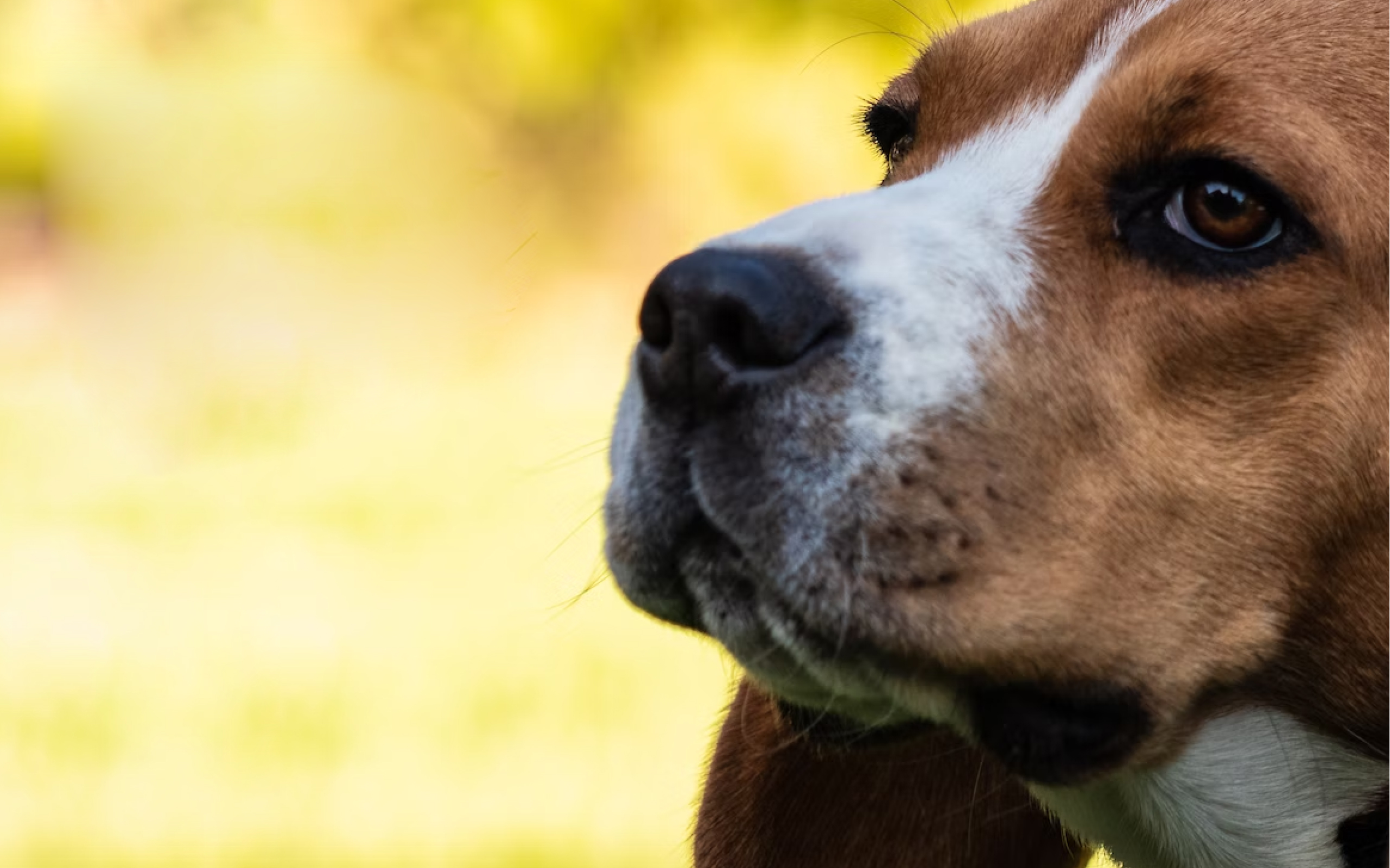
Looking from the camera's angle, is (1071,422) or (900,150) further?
(900,150)

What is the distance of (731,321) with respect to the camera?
2379mm

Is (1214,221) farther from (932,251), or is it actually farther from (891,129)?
(891,129)

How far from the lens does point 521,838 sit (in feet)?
20.7

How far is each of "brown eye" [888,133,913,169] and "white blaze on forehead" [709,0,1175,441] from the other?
50 cm

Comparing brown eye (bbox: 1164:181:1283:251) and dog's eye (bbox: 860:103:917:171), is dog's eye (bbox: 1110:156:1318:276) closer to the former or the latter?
brown eye (bbox: 1164:181:1283:251)

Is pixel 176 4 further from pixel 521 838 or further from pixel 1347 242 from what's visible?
pixel 1347 242

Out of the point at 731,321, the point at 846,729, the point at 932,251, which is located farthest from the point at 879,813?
the point at 731,321

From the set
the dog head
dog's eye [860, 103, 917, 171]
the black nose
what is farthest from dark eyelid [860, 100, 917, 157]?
the black nose

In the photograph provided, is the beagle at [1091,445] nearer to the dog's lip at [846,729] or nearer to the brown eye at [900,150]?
the dog's lip at [846,729]

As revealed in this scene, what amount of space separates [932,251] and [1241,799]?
3.50 feet

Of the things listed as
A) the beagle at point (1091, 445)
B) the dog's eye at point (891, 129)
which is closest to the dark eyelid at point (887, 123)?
the dog's eye at point (891, 129)

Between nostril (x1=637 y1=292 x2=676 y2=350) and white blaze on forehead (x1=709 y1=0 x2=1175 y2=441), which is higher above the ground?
nostril (x1=637 y1=292 x2=676 y2=350)

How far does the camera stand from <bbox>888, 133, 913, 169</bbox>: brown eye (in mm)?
3471

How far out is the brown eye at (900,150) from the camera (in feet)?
11.4
